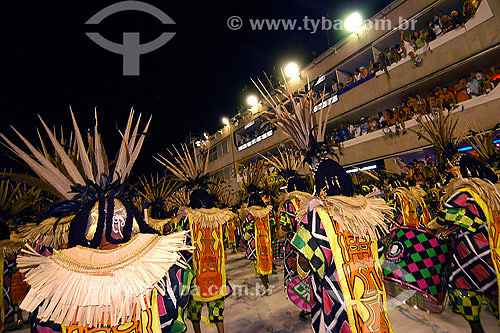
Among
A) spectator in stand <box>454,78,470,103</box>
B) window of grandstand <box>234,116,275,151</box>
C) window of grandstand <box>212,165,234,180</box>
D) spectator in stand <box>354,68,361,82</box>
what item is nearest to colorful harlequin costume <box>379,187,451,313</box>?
spectator in stand <box>454,78,470,103</box>

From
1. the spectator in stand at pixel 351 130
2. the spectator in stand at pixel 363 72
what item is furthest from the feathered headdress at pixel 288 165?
the spectator in stand at pixel 363 72

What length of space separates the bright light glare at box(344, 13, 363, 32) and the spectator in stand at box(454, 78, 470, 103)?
5.97 metres

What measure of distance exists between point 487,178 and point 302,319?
339 centimetres

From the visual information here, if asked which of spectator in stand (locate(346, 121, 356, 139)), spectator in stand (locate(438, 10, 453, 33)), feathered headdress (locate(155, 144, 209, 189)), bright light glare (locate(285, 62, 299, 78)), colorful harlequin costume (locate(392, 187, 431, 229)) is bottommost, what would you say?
colorful harlequin costume (locate(392, 187, 431, 229))

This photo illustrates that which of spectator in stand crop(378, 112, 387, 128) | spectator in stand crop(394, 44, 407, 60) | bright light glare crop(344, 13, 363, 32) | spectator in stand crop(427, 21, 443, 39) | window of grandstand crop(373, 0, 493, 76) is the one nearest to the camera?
window of grandstand crop(373, 0, 493, 76)

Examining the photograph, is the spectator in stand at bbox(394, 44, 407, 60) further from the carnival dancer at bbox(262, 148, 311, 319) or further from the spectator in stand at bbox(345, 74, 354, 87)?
the carnival dancer at bbox(262, 148, 311, 319)

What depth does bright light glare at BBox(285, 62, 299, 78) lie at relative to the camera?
17828 mm

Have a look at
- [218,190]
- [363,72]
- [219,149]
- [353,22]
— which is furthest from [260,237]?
[219,149]

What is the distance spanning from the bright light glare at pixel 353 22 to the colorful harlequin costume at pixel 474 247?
1355cm

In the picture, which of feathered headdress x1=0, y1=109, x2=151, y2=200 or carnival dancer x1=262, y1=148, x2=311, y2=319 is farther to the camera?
carnival dancer x1=262, y1=148, x2=311, y2=319

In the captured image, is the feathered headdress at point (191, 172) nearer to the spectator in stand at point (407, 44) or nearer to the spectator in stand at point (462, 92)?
the spectator in stand at point (462, 92)

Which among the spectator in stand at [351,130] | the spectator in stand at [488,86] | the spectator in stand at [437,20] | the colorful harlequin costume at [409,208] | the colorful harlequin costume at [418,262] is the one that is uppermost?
the spectator in stand at [437,20]

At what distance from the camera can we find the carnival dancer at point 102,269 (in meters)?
1.10

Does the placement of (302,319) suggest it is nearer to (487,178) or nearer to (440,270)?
(440,270)
